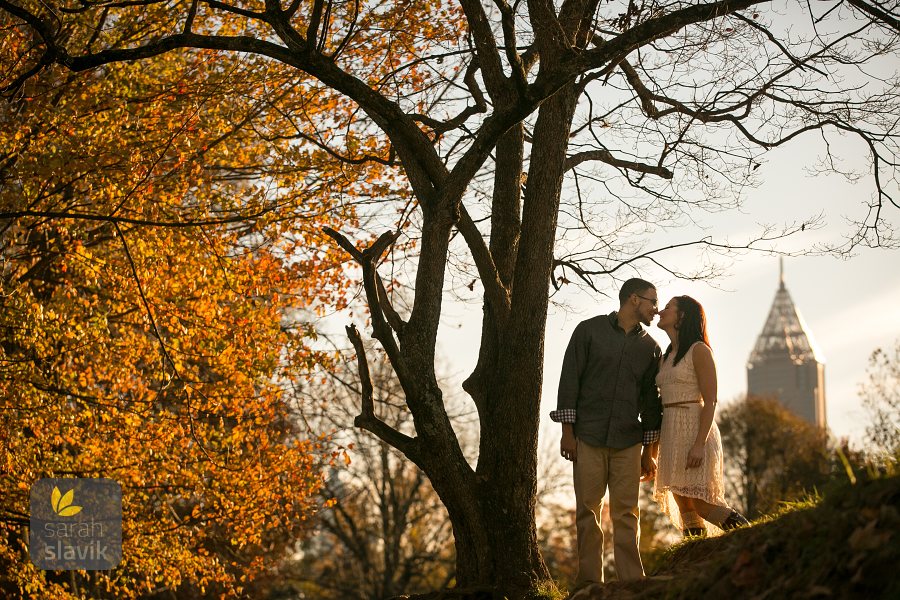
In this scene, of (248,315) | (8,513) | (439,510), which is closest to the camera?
(8,513)

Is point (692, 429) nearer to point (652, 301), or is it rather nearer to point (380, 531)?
point (652, 301)

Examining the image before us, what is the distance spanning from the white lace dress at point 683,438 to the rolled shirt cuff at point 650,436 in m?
0.14

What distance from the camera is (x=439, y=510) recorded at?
3122 cm

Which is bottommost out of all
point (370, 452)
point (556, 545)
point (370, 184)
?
point (556, 545)

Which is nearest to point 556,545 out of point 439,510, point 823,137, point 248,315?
point 439,510

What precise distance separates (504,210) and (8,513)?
713 cm

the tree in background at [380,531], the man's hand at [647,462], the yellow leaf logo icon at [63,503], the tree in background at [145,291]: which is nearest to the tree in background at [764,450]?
the tree in background at [380,531]

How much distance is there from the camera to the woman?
21.7 ft

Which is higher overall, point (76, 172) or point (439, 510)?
point (76, 172)

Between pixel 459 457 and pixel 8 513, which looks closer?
pixel 459 457

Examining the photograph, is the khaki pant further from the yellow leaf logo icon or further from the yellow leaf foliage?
the yellow leaf logo icon

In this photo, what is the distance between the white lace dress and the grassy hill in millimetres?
1488

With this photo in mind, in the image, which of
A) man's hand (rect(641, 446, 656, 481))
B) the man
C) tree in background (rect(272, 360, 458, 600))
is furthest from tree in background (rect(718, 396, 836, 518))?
the man

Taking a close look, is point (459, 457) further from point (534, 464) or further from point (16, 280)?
point (16, 280)
